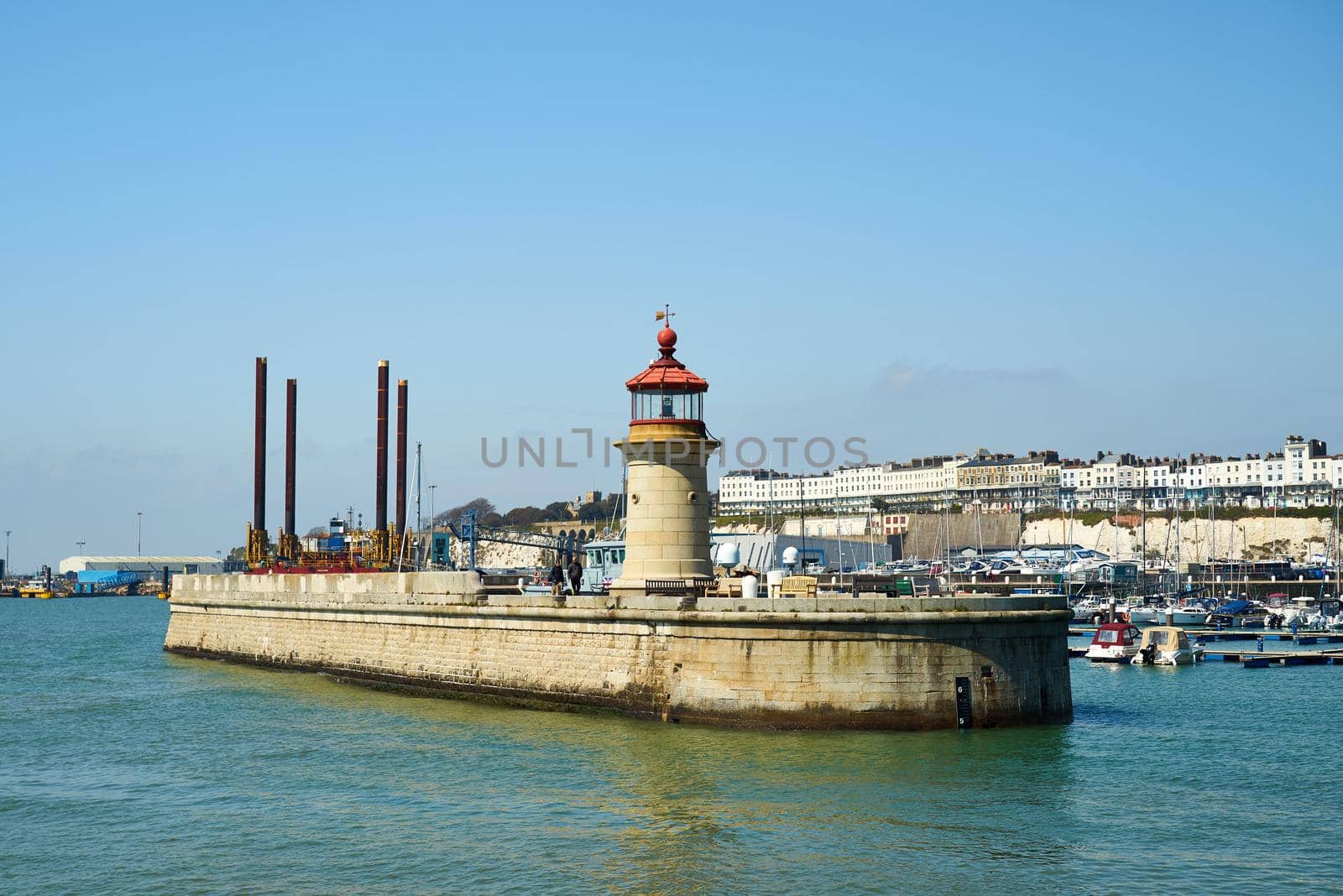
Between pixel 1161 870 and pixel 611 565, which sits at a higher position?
pixel 611 565

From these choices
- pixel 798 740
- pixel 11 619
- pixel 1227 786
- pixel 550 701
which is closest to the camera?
pixel 1227 786

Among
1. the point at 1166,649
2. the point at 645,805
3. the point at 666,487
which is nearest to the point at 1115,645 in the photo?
the point at 1166,649

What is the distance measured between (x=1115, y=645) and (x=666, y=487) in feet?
84.6

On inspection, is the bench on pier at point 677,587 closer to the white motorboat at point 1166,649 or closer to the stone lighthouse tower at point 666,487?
the stone lighthouse tower at point 666,487

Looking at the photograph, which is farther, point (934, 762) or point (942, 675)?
point (942, 675)

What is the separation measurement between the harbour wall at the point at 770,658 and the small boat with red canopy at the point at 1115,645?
76.2ft

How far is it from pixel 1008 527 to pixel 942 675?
133 meters

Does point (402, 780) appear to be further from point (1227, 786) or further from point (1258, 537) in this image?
point (1258, 537)

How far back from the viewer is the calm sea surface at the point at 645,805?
17.3 metres

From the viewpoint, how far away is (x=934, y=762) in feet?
75.5

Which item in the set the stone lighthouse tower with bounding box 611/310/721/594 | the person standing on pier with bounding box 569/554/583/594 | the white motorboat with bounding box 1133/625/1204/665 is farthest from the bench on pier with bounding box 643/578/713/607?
the white motorboat with bounding box 1133/625/1204/665

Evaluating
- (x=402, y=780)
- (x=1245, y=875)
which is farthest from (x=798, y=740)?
(x=1245, y=875)

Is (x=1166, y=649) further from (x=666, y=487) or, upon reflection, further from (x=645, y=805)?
(x=645, y=805)

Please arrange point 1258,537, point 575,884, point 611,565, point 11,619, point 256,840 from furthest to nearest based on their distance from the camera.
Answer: point 1258,537, point 11,619, point 611,565, point 256,840, point 575,884
